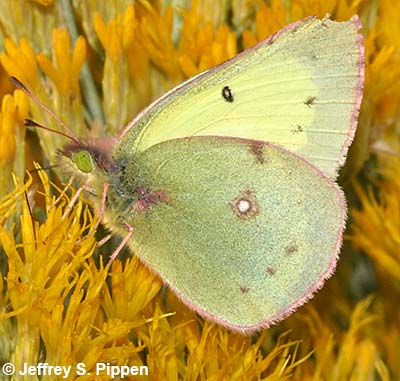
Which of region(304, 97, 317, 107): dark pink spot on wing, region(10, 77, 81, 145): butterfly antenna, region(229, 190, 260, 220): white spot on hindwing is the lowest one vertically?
region(229, 190, 260, 220): white spot on hindwing

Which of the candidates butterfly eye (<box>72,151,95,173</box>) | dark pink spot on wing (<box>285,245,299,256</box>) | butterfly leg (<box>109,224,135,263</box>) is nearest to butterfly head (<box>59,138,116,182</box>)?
butterfly eye (<box>72,151,95,173</box>)

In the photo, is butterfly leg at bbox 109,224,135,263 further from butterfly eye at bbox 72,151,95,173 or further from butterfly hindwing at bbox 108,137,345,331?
butterfly eye at bbox 72,151,95,173

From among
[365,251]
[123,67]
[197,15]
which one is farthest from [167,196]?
[365,251]

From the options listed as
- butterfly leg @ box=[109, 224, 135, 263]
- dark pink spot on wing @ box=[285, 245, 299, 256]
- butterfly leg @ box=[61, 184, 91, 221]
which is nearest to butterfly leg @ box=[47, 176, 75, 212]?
butterfly leg @ box=[61, 184, 91, 221]

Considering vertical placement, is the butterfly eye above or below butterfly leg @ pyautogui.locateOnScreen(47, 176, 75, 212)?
above

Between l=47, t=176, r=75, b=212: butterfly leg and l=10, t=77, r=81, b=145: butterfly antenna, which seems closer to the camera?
l=47, t=176, r=75, b=212: butterfly leg

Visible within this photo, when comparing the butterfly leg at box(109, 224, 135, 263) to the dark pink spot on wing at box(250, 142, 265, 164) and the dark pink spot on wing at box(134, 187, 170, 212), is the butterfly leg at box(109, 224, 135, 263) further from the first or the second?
the dark pink spot on wing at box(250, 142, 265, 164)

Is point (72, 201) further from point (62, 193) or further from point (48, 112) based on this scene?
A: point (48, 112)

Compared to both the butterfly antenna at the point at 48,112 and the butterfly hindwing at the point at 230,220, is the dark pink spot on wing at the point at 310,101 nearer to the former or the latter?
the butterfly hindwing at the point at 230,220

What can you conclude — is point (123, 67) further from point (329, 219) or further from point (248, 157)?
point (329, 219)
